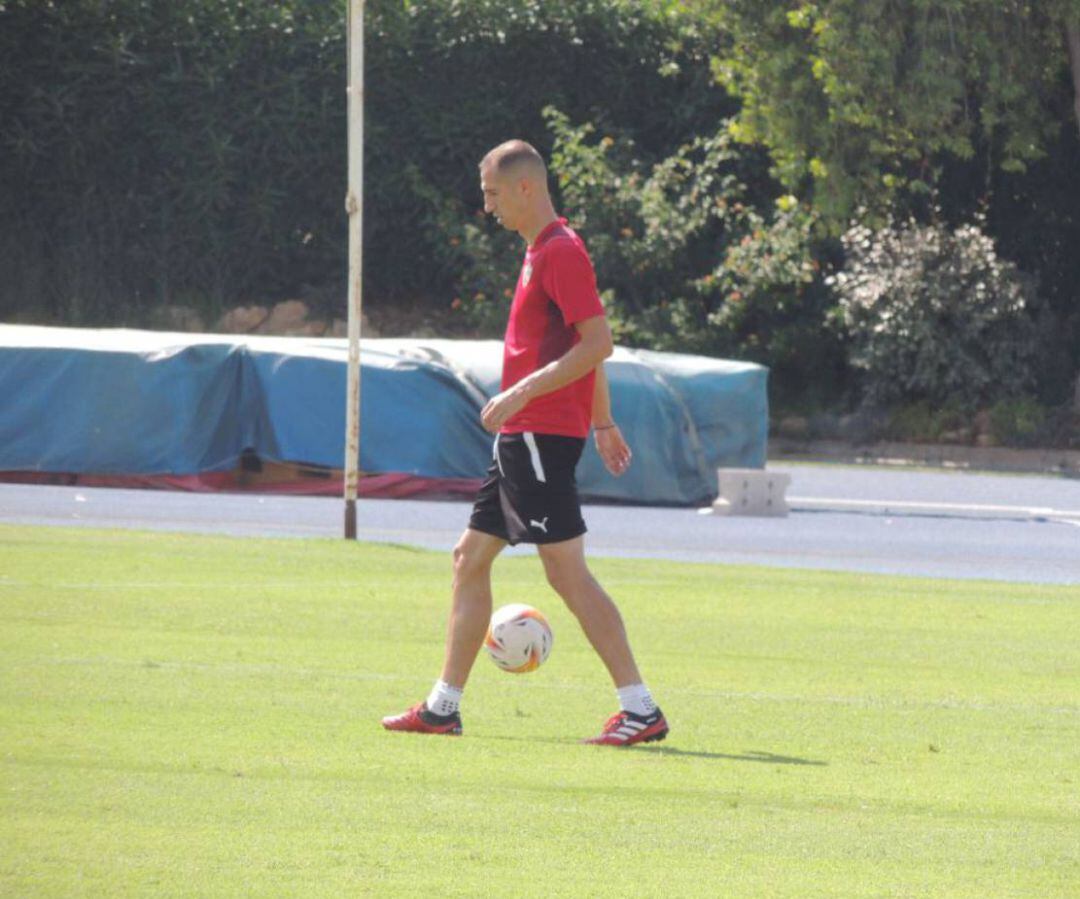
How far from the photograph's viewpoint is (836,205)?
30469mm

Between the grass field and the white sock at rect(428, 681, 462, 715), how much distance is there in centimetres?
15

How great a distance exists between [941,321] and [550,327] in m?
24.7

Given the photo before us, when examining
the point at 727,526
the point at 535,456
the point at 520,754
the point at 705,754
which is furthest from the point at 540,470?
the point at 727,526

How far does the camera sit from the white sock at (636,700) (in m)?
7.70

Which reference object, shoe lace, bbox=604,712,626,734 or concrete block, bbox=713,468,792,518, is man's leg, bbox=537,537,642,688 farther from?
concrete block, bbox=713,468,792,518

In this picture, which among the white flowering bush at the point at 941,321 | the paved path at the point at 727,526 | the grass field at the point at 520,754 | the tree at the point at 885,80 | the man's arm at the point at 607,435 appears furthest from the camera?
the white flowering bush at the point at 941,321

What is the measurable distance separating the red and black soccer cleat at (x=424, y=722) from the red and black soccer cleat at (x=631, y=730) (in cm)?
47

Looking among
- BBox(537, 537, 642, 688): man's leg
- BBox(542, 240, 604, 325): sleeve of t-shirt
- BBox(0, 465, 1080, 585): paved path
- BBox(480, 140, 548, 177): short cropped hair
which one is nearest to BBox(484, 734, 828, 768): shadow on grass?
BBox(537, 537, 642, 688): man's leg

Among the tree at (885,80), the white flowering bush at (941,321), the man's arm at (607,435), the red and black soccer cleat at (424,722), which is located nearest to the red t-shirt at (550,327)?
the man's arm at (607,435)

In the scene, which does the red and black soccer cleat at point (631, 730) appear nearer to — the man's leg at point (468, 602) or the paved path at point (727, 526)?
the man's leg at point (468, 602)

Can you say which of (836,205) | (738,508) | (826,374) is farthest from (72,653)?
(826,374)

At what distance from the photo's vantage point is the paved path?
1723 centimetres

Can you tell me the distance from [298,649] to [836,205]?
21304mm

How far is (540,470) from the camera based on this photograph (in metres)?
7.65
